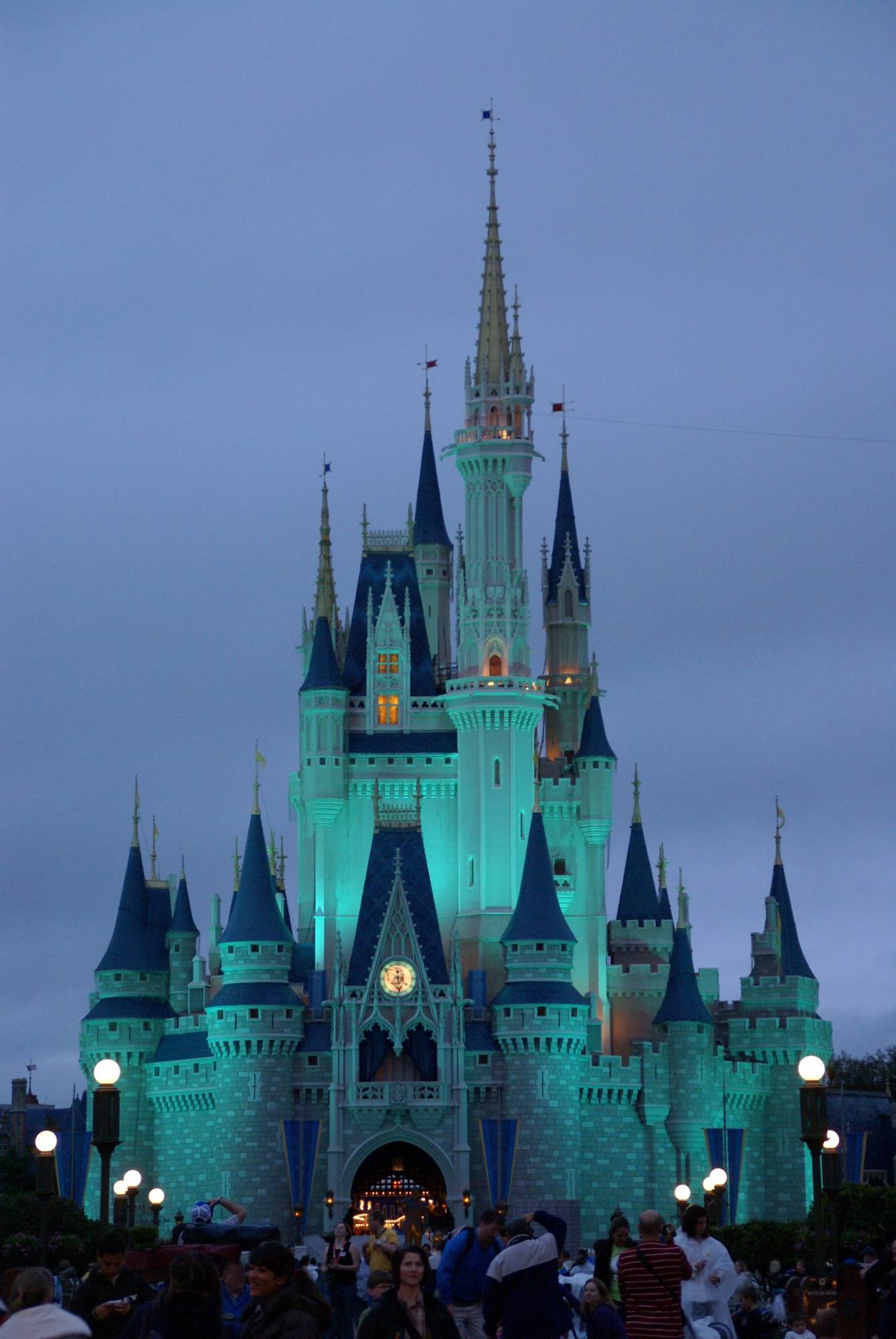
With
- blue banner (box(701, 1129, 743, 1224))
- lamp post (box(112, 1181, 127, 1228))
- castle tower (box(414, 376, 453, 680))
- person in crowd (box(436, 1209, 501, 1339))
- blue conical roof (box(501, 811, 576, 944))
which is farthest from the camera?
castle tower (box(414, 376, 453, 680))

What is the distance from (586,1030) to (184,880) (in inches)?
606

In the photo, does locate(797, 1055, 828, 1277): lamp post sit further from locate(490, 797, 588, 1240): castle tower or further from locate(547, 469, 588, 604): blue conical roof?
locate(547, 469, 588, 604): blue conical roof

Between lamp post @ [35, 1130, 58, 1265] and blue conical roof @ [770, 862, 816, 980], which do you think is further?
blue conical roof @ [770, 862, 816, 980]

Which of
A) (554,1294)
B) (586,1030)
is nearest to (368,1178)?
(586,1030)

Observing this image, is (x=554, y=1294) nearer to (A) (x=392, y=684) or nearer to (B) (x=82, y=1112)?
(A) (x=392, y=684)

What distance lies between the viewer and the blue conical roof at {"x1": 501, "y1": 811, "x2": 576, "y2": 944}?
78.6 m

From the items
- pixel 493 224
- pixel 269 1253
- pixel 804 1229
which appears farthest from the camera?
pixel 493 224

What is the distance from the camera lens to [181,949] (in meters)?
85.2

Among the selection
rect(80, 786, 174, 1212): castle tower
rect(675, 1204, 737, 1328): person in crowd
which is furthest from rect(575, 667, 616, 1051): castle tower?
rect(675, 1204, 737, 1328): person in crowd

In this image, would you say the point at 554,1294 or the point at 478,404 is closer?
the point at 554,1294

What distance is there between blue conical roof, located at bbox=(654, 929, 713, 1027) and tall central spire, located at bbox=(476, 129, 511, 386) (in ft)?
66.0

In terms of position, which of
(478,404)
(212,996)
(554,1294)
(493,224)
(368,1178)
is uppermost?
(493,224)

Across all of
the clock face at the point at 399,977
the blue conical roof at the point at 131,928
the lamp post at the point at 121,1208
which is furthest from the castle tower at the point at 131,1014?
the lamp post at the point at 121,1208

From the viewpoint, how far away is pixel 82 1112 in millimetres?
91000
